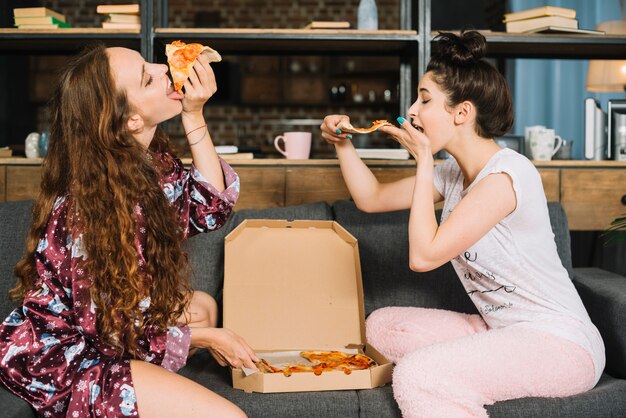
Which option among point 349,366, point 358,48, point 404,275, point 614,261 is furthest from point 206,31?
point 614,261

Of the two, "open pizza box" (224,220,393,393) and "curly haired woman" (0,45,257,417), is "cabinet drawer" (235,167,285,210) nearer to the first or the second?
"open pizza box" (224,220,393,393)

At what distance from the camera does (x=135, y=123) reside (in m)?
1.63

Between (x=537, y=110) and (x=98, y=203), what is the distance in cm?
360

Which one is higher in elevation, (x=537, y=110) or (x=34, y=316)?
(x=537, y=110)

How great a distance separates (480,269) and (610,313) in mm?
411

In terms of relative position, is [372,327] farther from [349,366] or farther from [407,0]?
[407,0]

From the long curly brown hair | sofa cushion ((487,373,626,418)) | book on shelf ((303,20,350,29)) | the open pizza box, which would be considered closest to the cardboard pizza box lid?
the open pizza box

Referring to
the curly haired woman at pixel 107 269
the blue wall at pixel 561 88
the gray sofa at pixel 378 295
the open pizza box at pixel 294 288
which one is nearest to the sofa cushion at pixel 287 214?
the gray sofa at pixel 378 295

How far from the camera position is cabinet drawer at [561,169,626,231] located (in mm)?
2602

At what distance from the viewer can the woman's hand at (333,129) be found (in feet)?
6.46

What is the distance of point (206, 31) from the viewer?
255cm

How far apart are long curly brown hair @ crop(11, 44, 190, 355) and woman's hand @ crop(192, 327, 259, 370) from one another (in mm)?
96

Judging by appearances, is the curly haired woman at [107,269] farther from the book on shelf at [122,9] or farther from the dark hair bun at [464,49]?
the book on shelf at [122,9]

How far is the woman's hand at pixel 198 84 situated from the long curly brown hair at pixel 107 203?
16cm
